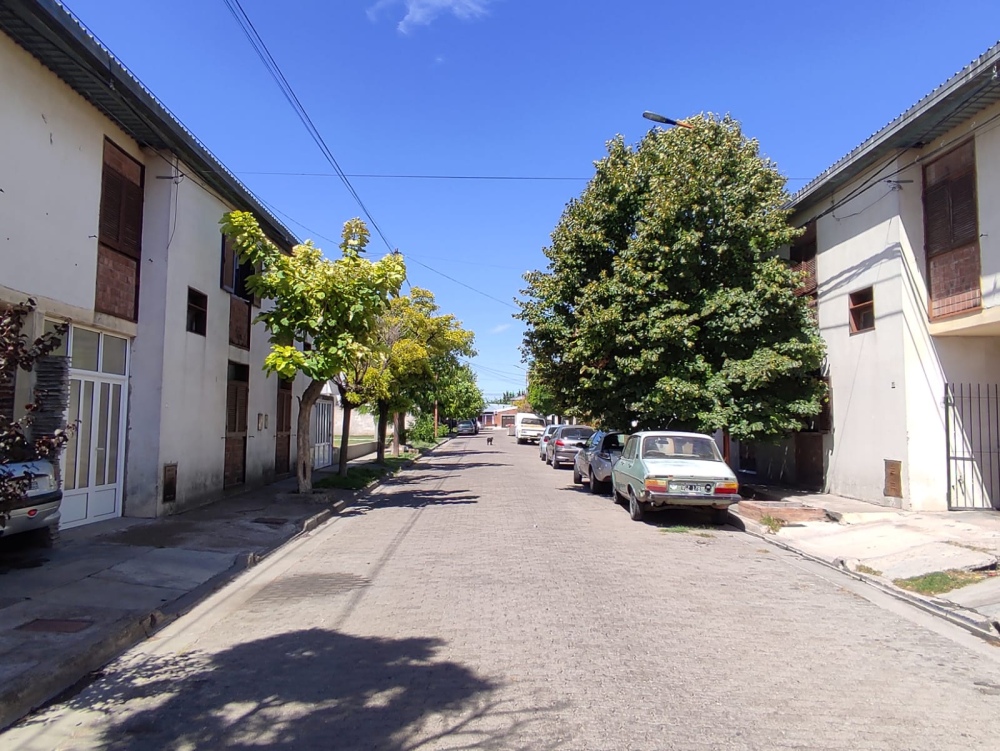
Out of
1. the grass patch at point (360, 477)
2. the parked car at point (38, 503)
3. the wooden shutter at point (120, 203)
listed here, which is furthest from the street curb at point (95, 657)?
the grass patch at point (360, 477)

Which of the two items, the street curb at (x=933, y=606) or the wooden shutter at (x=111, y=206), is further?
the wooden shutter at (x=111, y=206)

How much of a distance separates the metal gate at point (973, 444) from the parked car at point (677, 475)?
4286 millimetres

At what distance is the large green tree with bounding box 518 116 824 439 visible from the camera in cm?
1507

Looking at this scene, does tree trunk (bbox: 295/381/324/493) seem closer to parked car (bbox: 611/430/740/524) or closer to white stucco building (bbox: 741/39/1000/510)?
parked car (bbox: 611/430/740/524)

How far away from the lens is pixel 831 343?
16391mm

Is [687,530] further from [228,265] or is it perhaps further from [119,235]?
[228,265]

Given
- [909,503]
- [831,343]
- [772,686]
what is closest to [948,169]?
[831,343]

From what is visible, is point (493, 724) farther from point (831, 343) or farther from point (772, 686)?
point (831, 343)

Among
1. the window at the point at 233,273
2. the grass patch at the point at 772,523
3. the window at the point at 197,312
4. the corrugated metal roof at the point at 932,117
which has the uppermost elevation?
the corrugated metal roof at the point at 932,117

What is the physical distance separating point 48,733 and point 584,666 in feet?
11.4

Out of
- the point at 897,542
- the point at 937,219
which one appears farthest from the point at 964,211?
the point at 897,542

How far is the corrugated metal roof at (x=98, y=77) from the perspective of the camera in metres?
8.63

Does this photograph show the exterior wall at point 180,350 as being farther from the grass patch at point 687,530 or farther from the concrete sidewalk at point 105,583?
the grass patch at point 687,530

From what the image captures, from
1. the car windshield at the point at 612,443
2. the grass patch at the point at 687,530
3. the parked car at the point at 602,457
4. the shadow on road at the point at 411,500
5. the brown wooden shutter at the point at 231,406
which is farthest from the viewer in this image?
the car windshield at the point at 612,443
